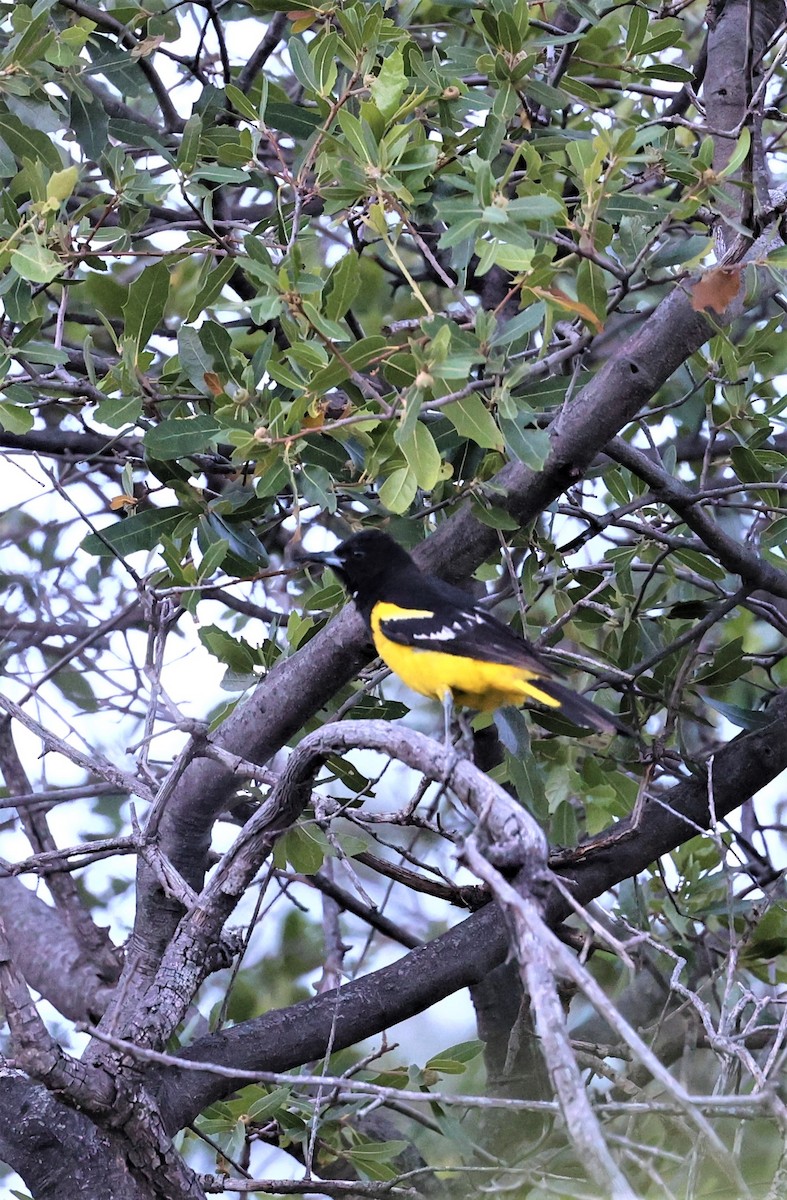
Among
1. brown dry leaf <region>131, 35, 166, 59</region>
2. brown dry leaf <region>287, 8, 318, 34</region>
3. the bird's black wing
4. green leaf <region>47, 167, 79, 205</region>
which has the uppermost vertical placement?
brown dry leaf <region>131, 35, 166, 59</region>

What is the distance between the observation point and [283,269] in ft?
9.65

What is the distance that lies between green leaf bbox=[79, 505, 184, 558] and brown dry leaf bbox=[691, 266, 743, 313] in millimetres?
1507

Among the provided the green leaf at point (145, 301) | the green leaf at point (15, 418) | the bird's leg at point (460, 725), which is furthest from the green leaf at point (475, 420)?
the green leaf at point (15, 418)

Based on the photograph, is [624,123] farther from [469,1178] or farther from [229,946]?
[469,1178]

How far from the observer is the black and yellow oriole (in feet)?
10.6

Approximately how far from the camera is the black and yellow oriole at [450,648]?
3217 millimetres

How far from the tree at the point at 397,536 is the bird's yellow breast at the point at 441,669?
13 centimetres

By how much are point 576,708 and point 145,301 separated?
5.13ft

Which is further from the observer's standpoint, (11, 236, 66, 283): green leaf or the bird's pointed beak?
the bird's pointed beak

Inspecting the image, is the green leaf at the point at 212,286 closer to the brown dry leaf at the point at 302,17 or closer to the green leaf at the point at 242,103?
the green leaf at the point at 242,103

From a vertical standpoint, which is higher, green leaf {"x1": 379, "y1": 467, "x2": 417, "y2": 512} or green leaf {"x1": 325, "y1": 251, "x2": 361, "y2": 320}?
green leaf {"x1": 325, "y1": 251, "x2": 361, "y2": 320}

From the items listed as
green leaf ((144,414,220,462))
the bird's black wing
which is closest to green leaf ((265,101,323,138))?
green leaf ((144,414,220,462))

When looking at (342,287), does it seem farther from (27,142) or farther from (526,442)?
(27,142)

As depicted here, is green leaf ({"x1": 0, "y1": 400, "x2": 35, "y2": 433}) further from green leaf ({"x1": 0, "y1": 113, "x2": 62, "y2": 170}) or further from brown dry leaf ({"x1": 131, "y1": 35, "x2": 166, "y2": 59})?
brown dry leaf ({"x1": 131, "y1": 35, "x2": 166, "y2": 59})
